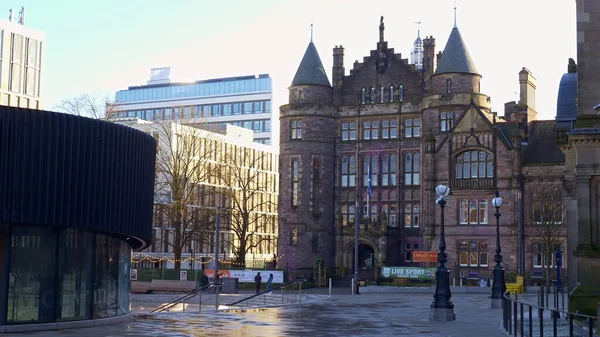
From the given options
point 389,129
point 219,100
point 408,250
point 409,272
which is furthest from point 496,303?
point 219,100

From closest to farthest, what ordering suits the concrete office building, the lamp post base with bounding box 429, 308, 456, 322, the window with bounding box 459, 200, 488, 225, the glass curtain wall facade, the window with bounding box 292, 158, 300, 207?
the glass curtain wall facade
the lamp post base with bounding box 429, 308, 456, 322
the window with bounding box 459, 200, 488, 225
the window with bounding box 292, 158, 300, 207
the concrete office building

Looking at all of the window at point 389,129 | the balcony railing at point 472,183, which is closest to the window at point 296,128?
the window at point 389,129

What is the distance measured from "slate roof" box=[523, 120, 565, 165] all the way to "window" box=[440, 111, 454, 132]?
637cm

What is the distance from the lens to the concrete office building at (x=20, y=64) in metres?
93.5

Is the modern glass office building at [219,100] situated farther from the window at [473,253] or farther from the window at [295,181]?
the window at [473,253]

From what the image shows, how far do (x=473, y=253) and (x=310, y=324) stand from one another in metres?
42.0

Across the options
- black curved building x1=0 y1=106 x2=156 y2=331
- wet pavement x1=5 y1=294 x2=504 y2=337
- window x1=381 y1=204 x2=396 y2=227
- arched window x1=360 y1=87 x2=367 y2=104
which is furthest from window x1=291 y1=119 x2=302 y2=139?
black curved building x1=0 y1=106 x2=156 y2=331

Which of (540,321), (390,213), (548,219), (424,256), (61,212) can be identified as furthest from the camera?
(390,213)

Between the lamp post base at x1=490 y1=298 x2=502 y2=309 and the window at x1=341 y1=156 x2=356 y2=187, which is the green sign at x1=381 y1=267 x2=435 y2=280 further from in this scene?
the lamp post base at x1=490 y1=298 x2=502 y2=309

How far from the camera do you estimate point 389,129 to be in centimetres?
7594

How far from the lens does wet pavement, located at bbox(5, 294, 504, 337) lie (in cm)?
2445

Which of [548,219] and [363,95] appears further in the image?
[363,95]

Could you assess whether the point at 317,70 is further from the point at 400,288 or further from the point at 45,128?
the point at 45,128

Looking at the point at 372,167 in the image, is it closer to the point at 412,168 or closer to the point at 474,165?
the point at 412,168
